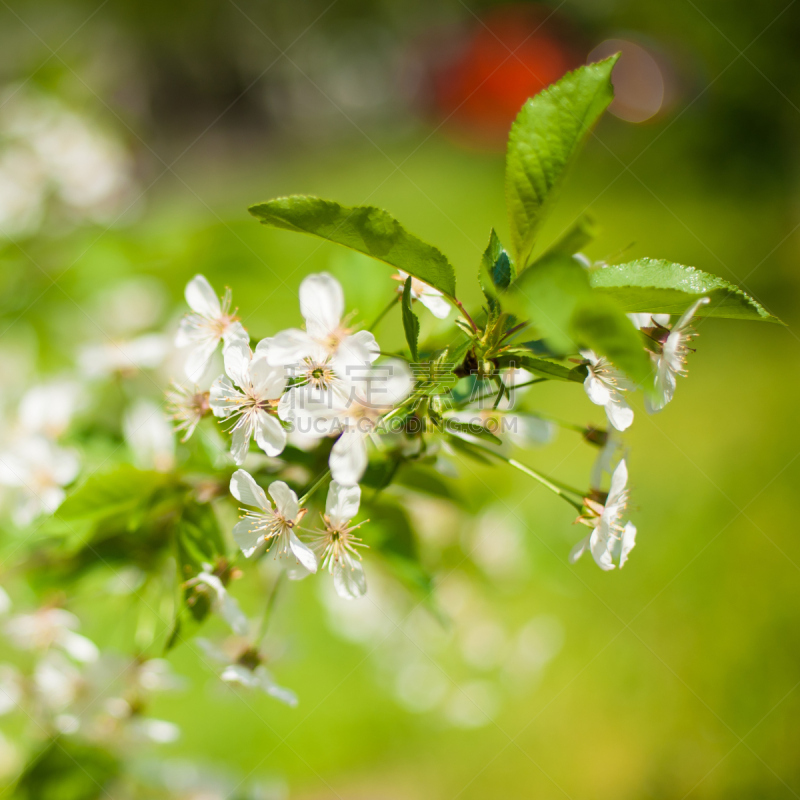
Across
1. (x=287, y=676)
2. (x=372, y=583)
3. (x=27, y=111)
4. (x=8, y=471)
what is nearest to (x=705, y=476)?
(x=372, y=583)

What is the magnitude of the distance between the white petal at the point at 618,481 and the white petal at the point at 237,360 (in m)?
0.57

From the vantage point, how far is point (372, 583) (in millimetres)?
2117

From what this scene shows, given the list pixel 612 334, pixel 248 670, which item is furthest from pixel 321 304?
pixel 248 670

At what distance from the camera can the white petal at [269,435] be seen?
80 centimetres

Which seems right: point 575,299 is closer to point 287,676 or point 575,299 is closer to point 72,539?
point 72,539

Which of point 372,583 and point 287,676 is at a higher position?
point 372,583

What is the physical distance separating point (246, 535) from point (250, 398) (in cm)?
21

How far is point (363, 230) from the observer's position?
78 centimetres

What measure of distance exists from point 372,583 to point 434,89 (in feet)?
28.5

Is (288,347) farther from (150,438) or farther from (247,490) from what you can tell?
(150,438)

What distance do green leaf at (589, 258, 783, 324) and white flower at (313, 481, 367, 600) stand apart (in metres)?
0.45

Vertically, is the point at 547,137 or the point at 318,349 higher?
the point at 547,137

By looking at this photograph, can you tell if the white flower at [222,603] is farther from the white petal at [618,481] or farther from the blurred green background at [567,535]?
the white petal at [618,481]

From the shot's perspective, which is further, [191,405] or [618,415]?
[191,405]
